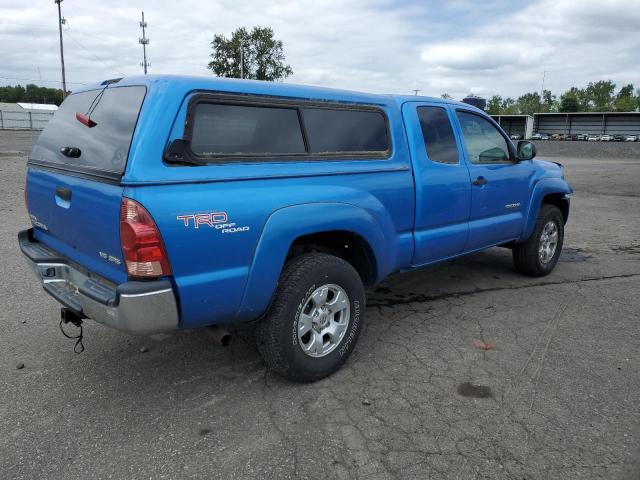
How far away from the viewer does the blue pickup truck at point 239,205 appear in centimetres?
254

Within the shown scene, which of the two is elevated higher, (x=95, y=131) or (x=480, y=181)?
(x=95, y=131)

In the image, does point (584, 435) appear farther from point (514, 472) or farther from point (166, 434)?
point (166, 434)

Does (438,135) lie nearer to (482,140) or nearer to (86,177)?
(482,140)

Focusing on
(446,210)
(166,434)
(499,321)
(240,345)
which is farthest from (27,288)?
(499,321)

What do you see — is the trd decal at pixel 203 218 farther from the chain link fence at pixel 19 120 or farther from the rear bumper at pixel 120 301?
the chain link fence at pixel 19 120

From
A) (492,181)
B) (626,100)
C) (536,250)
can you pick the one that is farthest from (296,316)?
(626,100)

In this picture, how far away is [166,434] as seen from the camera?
278 cm

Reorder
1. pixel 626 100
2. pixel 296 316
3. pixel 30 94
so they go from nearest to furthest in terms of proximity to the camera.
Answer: pixel 296 316, pixel 30 94, pixel 626 100

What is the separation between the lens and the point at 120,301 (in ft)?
8.25

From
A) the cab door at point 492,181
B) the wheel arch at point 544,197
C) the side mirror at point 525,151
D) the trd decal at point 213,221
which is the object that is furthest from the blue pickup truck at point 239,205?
the wheel arch at point 544,197

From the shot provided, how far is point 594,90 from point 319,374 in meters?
151

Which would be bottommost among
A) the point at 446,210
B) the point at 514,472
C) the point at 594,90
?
the point at 514,472

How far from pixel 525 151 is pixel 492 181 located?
2.28 feet

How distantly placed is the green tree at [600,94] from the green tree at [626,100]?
2.01 meters
